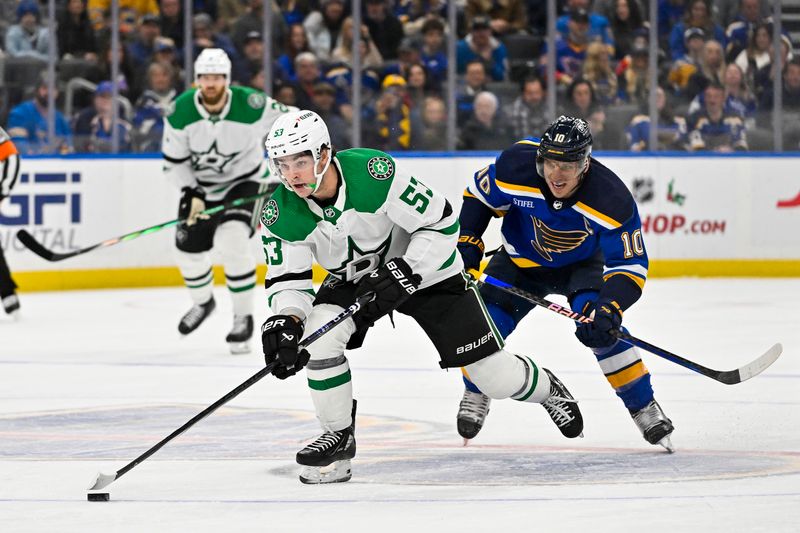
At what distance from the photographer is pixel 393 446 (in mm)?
4473

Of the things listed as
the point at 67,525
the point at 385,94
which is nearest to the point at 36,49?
the point at 385,94

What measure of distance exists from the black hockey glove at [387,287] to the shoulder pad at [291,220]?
0.66ft

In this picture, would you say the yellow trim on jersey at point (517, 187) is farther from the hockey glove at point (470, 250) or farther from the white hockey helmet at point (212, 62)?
the white hockey helmet at point (212, 62)

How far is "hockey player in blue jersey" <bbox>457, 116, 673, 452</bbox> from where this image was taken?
4.22m

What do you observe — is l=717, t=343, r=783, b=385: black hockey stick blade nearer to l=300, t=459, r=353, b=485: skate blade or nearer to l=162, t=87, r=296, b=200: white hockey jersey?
l=300, t=459, r=353, b=485: skate blade

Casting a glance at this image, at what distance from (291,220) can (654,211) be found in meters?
6.50

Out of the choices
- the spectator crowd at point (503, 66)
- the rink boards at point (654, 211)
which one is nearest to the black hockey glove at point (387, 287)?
the rink boards at point (654, 211)

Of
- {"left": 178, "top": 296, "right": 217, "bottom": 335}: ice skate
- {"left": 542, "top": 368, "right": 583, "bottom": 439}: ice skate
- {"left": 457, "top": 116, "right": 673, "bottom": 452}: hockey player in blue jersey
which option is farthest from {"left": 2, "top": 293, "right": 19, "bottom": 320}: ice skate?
{"left": 542, "top": 368, "right": 583, "bottom": 439}: ice skate

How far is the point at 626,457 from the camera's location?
4242 mm

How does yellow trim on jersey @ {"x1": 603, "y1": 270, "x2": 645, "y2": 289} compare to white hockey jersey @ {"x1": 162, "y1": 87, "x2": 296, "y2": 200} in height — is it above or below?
below

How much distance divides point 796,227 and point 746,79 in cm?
108

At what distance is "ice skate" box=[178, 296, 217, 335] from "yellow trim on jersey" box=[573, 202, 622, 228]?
334 centimetres

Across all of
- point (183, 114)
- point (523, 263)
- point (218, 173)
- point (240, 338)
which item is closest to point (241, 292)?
point (240, 338)

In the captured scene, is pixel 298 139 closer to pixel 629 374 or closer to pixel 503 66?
pixel 629 374
